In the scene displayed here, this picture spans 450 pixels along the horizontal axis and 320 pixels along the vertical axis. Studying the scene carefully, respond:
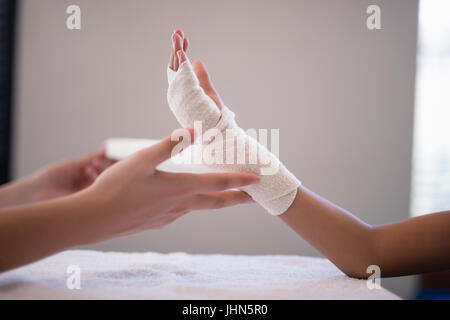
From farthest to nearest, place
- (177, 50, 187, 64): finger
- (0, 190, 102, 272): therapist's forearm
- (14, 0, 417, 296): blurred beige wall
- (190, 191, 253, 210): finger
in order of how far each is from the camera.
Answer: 1. (14, 0, 417, 296): blurred beige wall
2. (177, 50, 187, 64): finger
3. (190, 191, 253, 210): finger
4. (0, 190, 102, 272): therapist's forearm

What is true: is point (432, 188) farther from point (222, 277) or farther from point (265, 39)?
point (222, 277)

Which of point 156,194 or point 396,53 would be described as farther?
point 396,53

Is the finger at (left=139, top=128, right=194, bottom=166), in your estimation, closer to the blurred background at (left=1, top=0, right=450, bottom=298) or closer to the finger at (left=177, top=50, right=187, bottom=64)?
the finger at (left=177, top=50, right=187, bottom=64)

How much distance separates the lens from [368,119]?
1.61 m

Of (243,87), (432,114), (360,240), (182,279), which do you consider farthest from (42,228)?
(432,114)

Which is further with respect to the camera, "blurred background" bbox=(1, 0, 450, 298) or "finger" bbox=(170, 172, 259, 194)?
"blurred background" bbox=(1, 0, 450, 298)

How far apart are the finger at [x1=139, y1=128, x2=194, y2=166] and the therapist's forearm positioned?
0.37ft

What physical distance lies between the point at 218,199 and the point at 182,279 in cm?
18

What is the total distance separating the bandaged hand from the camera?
693 millimetres

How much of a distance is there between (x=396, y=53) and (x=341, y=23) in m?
0.32

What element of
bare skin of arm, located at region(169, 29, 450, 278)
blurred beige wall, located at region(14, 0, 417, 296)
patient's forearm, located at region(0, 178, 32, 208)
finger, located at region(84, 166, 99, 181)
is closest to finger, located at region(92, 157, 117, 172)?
finger, located at region(84, 166, 99, 181)

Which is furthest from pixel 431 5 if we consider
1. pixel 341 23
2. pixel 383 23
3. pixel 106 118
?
pixel 106 118

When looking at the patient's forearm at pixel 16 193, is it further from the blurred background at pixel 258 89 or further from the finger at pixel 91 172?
the blurred background at pixel 258 89

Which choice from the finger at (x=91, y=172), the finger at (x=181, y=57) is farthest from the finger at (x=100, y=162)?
the finger at (x=181, y=57)
